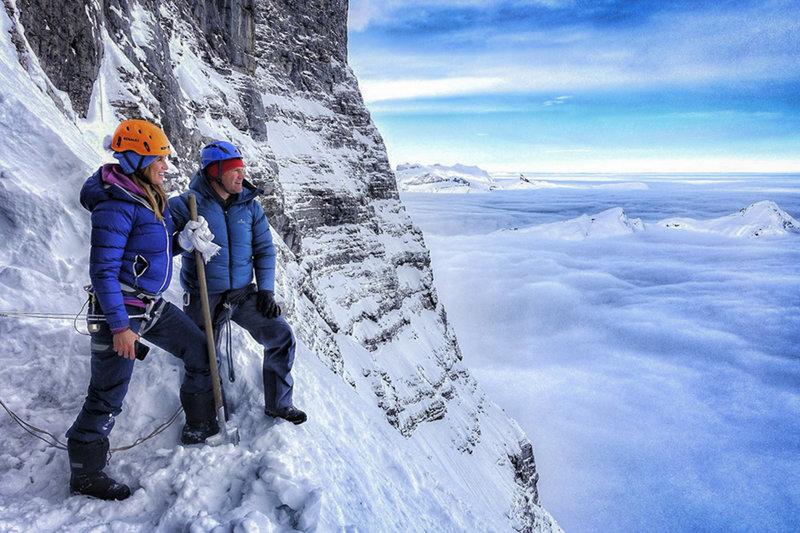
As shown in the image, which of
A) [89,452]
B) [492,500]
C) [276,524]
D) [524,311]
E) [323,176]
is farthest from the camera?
[524,311]

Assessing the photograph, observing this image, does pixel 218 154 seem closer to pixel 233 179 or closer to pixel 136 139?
pixel 233 179

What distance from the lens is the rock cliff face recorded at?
998 centimetres

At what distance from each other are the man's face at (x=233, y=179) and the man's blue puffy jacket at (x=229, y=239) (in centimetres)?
14

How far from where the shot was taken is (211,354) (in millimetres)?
4102

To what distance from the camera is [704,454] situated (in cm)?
10794

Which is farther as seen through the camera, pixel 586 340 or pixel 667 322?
pixel 667 322

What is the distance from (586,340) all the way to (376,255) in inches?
5964

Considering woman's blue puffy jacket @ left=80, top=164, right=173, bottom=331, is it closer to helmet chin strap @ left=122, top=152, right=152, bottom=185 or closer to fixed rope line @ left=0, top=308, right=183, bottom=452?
helmet chin strap @ left=122, top=152, right=152, bottom=185

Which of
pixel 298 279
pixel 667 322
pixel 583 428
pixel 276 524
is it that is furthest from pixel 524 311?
pixel 276 524

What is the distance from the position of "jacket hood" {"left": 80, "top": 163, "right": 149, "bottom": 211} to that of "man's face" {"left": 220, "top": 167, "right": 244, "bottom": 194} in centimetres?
103

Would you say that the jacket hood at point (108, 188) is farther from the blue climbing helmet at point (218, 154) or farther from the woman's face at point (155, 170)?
the blue climbing helmet at point (218, 154)

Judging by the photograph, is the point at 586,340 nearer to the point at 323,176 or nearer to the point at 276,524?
the point at 323,176

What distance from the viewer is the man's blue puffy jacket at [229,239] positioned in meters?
4.46

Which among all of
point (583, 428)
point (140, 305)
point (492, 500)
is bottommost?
point (583, 428)
